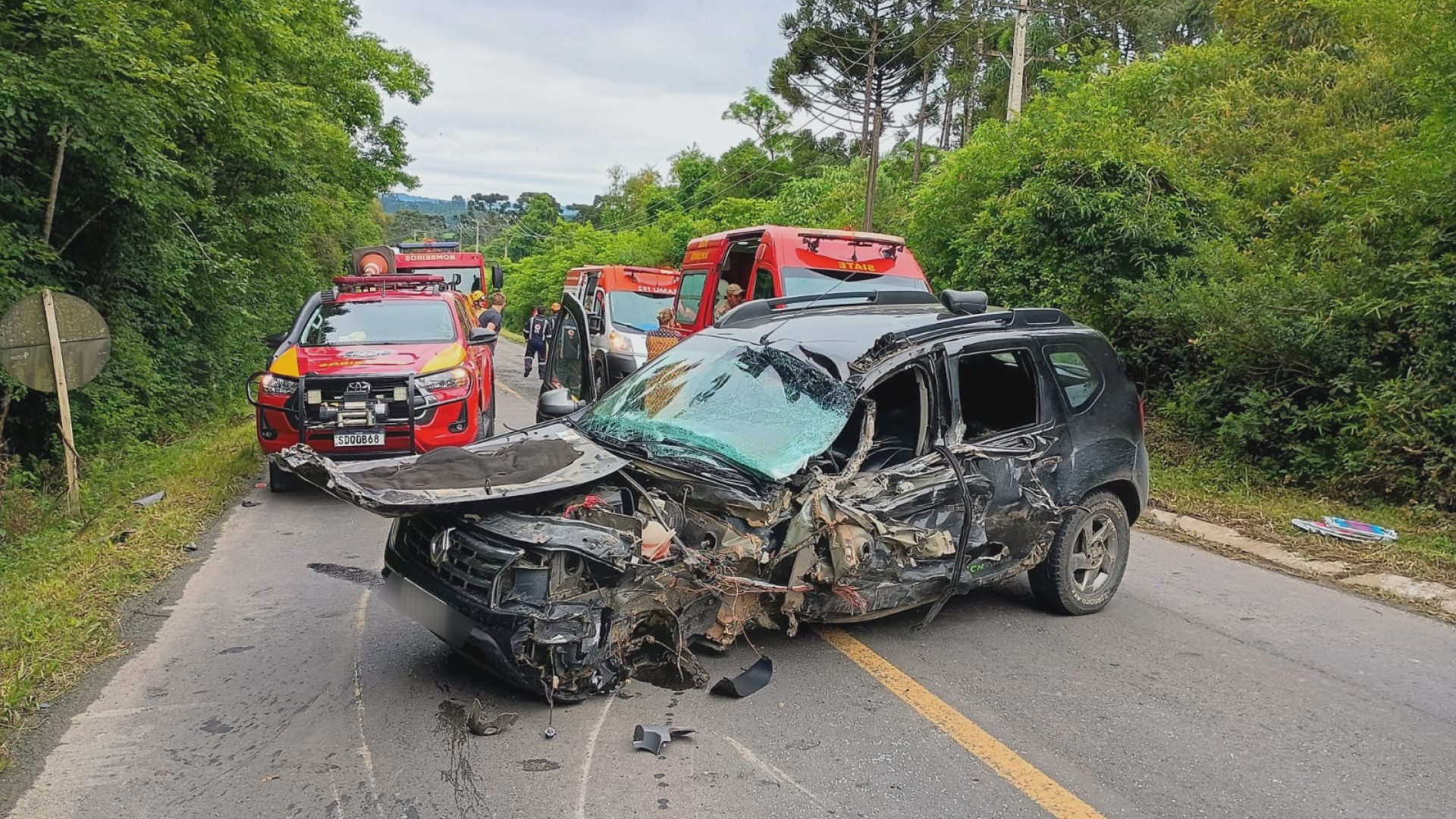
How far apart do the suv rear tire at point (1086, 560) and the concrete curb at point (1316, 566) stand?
82.9 inches

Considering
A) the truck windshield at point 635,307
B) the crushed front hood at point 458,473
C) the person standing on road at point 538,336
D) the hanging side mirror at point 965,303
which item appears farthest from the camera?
the person standing on road at point 538,336

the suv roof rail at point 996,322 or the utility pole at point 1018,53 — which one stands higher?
the utility pole at point 1018,53

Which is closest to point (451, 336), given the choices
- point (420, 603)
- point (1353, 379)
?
point (420, 603)

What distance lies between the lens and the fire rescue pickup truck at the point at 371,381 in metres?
8.21

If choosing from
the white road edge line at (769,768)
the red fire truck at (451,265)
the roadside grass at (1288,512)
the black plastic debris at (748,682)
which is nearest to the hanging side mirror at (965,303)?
the black plastic debris at (748,682)

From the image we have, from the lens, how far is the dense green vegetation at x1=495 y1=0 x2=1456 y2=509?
8.21 meters

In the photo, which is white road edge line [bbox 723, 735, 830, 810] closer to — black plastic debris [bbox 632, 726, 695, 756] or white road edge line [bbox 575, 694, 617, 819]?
black plastic debris [bbox 632, 726, 695, 756]

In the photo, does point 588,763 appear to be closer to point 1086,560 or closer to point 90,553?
point 1086,560

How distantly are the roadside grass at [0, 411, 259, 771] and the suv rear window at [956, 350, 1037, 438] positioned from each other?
14.8 feet

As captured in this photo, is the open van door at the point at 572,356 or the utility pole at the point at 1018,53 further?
the utility pole at the point at 1018,53

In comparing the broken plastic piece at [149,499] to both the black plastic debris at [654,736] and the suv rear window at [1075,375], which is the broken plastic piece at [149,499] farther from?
the suv rear window at [1075,375]

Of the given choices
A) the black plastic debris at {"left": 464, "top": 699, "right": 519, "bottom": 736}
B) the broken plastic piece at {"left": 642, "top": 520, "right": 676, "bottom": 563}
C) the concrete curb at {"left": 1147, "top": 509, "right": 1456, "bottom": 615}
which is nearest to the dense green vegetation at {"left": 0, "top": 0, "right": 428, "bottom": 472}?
the black plastic debris at {"left": 464, "top": 699, "right": 519, "bottom": 736}

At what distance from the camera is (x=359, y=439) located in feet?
26.9

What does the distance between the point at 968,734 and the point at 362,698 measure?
8.62 feet
